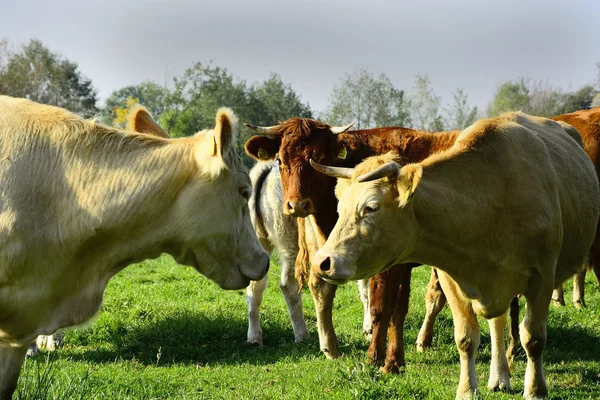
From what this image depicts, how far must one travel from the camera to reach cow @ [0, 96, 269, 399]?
410cm

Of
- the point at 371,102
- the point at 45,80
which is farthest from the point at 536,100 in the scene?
the point at 45,80

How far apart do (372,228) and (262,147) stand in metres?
3.14

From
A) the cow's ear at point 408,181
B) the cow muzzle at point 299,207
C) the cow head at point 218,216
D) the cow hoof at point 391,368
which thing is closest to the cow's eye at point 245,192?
the cow head at point 218,216

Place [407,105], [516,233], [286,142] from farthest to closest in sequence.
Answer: [407,105]
[286,142]
[516,233]

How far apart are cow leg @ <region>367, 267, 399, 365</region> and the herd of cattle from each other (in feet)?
0.05

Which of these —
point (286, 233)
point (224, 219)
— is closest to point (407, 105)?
point (286, 233)

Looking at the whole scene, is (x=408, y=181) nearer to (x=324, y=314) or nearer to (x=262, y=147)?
(x=324, y=314)

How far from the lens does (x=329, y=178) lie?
299 inches

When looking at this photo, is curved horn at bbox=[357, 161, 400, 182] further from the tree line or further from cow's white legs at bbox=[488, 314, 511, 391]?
the tree line

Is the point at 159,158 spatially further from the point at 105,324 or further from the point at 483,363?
the point at 105,324

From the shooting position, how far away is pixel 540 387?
19.2 ft

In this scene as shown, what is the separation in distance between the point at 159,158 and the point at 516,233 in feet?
9.64

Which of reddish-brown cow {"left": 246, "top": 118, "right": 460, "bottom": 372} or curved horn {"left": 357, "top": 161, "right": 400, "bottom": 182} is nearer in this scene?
curved horn {"left": 357, "top": 161, "right": 400, "bottom": 182}

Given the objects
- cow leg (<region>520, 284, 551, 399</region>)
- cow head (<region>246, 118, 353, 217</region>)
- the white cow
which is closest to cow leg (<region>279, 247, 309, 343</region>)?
the white cow
